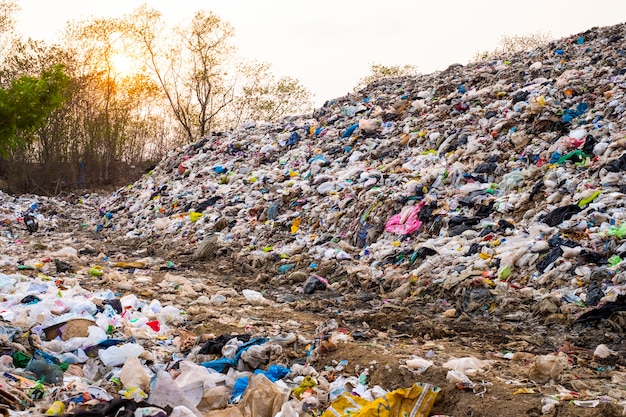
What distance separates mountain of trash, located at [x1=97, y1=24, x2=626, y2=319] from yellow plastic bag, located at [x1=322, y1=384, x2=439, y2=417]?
213cm

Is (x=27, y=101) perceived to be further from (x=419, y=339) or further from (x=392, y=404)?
(x=392, y=404)

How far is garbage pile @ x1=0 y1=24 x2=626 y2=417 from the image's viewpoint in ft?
10.0

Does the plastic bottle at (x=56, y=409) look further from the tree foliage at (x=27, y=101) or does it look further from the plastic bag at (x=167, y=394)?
the tree foliage at (x=27, y=101)

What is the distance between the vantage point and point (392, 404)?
2674 millimetres

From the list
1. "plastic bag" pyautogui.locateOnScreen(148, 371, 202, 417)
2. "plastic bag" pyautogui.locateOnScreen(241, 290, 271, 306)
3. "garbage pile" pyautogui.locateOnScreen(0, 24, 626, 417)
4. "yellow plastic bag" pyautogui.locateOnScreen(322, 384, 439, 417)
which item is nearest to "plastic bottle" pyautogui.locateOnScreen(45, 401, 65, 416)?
"garbage pile" pyautogui.locateOnScreen(0, 24, 626, 417)

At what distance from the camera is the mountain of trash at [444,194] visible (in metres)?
5.06

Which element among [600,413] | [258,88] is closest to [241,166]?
[600,413]

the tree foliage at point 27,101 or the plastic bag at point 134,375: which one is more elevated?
the tree foliage at point 27,101

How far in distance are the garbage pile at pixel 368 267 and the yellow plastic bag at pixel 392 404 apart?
0.01 metres

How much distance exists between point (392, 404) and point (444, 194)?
4.62 meters

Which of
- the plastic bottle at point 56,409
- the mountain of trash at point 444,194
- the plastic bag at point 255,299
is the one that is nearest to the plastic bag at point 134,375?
the plastic bottle at point 56,409

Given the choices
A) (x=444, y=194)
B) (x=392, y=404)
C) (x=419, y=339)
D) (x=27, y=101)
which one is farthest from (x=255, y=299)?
(x=27, y=101)

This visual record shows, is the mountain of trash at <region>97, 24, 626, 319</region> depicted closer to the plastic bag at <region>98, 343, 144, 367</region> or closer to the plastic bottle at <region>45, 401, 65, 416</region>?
the plastic bag at <region>98, 343, 144, 367</region>

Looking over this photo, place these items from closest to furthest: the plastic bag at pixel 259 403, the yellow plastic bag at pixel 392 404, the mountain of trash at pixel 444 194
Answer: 1. the yellow plastic bag at pixel 392 404
2. the plastic bag at pixel 259 403
3. the mountain of trash at pixel 444 194
